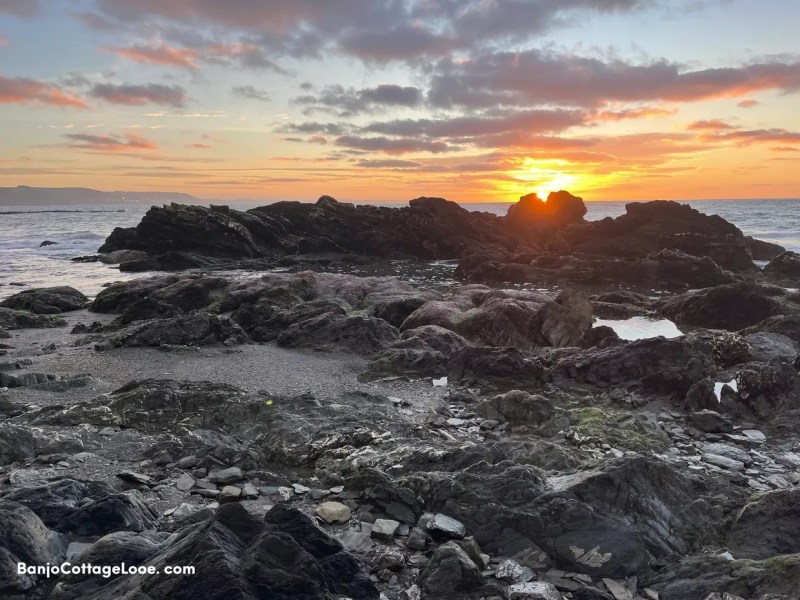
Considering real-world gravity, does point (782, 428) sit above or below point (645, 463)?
below

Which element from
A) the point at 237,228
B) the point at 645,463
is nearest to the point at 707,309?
the point at 645,463

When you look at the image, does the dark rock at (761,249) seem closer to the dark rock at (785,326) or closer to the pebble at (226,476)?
the dark rock at (785,326)

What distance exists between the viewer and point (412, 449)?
7270 millimetres

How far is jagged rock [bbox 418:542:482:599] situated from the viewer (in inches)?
183

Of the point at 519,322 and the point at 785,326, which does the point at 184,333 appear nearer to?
the point at 519,322

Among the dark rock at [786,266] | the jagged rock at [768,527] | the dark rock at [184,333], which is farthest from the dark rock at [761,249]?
the jagged rock at [768,527]

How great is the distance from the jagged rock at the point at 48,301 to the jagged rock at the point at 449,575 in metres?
22.0

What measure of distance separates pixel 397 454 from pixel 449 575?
257 centimetres

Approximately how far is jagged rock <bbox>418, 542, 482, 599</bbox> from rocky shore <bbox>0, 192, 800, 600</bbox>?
18mm

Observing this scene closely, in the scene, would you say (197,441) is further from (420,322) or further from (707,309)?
(707,309)

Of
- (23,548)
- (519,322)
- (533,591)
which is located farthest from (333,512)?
(519,322)

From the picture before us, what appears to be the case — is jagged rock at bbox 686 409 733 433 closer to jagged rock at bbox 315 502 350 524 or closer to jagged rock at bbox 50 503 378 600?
jagged rock at bbox 315 502 350 524

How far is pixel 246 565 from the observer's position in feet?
13.3

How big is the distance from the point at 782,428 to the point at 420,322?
35.4ft
